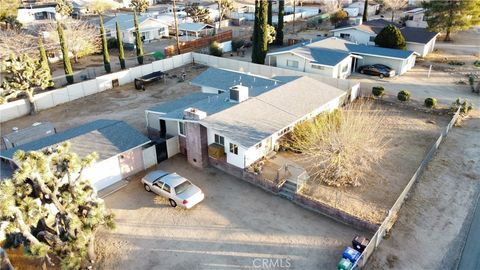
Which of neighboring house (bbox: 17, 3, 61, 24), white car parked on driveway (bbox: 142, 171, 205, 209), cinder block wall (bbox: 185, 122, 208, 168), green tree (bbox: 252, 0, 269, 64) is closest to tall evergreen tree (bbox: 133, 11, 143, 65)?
green tree (bbox: 252, 0, 269, 64)

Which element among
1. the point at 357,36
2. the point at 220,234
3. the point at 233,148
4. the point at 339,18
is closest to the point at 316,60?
the point at 357,36

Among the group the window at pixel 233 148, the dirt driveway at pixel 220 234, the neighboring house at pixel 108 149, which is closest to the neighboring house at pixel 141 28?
the neighboring house at pixel 108 149

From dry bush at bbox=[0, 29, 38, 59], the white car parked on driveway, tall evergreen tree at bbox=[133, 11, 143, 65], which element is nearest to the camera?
the white car parked on driveway

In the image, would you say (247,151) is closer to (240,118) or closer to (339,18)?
(240,118)

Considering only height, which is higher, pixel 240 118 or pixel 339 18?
pixel 339 18

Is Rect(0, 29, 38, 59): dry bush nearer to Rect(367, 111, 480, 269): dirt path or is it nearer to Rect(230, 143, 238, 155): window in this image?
Rect(230, 143, 238, 155): window

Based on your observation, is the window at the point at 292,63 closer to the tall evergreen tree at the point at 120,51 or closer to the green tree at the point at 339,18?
the tall evergreen tree at the point at 120,51

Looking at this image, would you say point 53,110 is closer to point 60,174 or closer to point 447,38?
point 60,174
